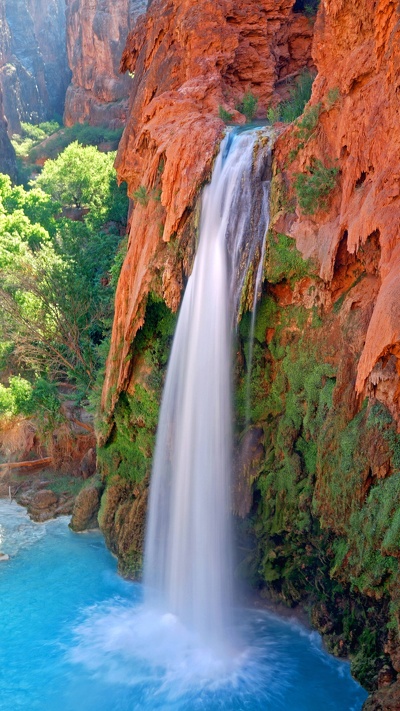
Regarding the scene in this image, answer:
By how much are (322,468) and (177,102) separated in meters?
9.42

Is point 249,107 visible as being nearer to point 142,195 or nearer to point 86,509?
point 142,195

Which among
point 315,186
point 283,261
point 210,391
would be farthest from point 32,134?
point 315,186

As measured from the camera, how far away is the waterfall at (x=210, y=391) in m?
12.1

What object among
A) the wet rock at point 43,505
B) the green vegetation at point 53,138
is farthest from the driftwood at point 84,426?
the green vegetation at point 53,138

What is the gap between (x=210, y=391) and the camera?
12.3 meters

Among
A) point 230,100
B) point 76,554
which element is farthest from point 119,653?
point 230,100

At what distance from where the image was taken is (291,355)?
11977 mm

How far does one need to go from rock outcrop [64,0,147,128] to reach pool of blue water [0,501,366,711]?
46147 mm

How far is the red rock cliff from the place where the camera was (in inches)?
518

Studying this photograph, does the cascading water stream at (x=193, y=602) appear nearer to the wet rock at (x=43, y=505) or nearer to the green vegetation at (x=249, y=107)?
→ the green vegetation at (x=249, y=107)

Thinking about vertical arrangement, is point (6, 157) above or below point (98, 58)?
below

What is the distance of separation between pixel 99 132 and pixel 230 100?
120 feet

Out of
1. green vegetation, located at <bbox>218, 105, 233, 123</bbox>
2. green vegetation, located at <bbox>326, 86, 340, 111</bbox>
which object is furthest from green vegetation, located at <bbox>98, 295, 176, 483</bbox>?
green vegetation, located at <bbox>326, 86, 340, 111</bbox>

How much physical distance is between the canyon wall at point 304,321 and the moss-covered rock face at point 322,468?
3cm
